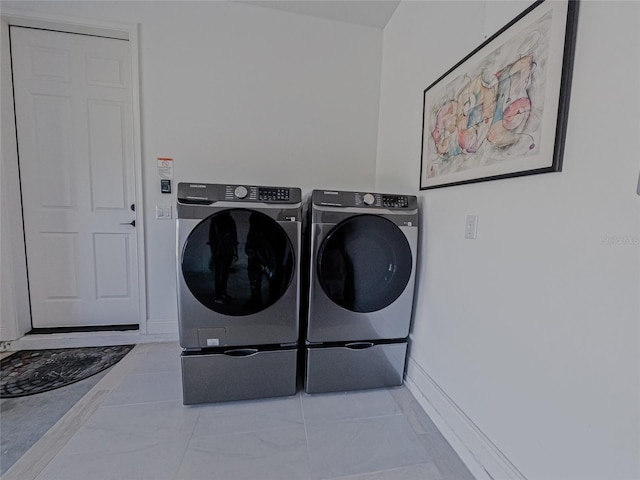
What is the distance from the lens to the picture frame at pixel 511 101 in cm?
79

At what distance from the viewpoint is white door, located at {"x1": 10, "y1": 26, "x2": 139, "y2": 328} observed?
6.09ft

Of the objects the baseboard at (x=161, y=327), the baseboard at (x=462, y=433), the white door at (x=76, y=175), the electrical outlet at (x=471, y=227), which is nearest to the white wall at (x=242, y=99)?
the baseboard at (x=161, y=327)

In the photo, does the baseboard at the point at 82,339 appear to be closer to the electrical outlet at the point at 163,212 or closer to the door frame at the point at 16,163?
the door frame at the point at 16,163

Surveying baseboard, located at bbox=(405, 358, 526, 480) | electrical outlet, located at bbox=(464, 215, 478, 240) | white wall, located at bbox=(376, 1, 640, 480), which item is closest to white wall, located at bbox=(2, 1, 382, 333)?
white wall, located at bbox=(376, 1, 640, 480)

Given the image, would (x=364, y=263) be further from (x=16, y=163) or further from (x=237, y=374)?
(x=16, y=163)

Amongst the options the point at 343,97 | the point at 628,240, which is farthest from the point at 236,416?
the point at 343,97

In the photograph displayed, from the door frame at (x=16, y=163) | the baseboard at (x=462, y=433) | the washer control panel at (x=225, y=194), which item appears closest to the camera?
the baseboard at (x=462, y=433)

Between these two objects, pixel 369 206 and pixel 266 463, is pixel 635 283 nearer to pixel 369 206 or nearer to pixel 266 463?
pixel 369 206

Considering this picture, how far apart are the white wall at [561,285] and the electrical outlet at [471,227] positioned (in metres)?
0.03

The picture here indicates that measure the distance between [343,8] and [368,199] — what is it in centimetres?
156

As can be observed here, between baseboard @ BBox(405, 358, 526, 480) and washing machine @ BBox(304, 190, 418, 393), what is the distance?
0.24 metres

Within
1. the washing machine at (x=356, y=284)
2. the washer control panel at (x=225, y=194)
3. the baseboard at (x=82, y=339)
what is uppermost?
the washer control panel at (x=225, y=194)

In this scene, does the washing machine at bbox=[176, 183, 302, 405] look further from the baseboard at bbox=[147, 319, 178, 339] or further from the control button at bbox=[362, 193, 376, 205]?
the baseboard at bbox=[147, 319, 178, 339]

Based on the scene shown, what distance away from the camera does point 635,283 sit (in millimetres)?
630
